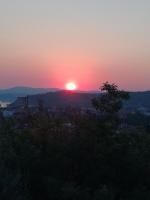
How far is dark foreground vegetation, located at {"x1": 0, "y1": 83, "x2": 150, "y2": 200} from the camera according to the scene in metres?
13.3

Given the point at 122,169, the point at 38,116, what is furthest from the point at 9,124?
the point at 122,169

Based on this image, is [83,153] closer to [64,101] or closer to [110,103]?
[110,103]

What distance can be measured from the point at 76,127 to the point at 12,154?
229 centimetres

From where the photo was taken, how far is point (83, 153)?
14172mm

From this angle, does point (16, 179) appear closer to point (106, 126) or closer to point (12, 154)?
point (12, 154)

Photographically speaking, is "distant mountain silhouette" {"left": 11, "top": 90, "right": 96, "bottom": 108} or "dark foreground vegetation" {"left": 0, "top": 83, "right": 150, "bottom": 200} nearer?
"dark foreground vegetation" {"left": 0, "top": 83, "right": 150, "bottom": 200}

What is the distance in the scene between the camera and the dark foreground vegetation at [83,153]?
43.8ft

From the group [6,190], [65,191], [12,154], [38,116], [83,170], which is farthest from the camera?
[38,116]

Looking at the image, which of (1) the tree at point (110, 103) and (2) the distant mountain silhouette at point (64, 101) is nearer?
(1) the tree at point (110, 103)

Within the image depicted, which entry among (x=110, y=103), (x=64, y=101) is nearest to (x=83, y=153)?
(x=110, y=103)

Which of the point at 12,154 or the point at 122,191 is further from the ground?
the point at 12,154

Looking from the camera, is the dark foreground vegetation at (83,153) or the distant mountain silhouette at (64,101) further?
the distant mountain silhouette at (64,101)

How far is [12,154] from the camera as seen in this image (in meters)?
13.0

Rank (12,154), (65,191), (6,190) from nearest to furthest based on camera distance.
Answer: (6,190) < (65,191) < (12,154)
